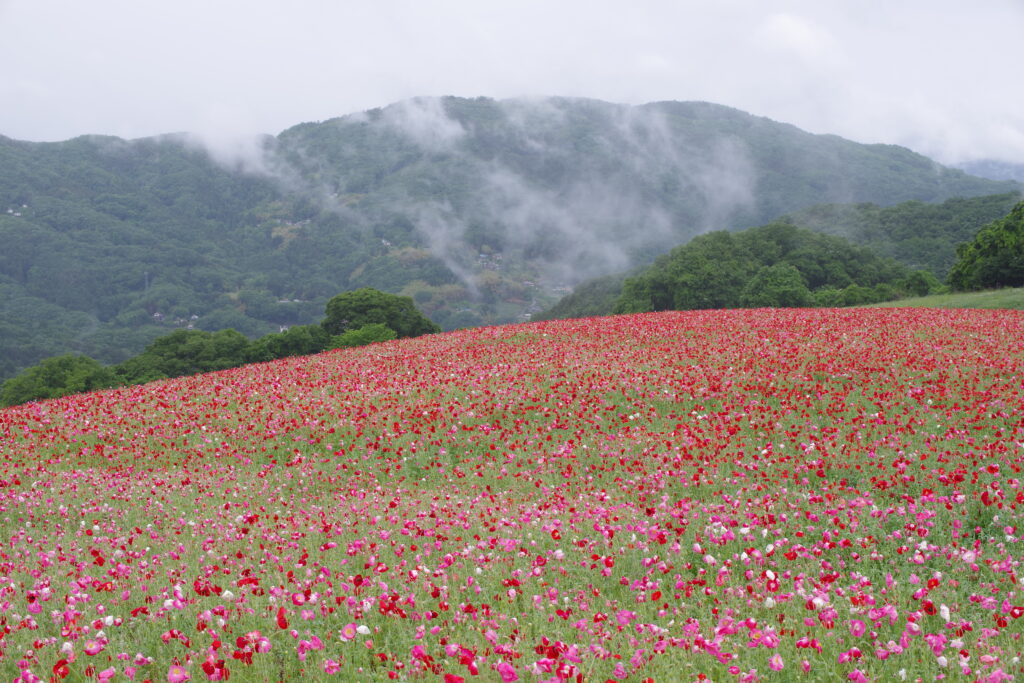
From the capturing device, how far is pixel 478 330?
93.9 ft

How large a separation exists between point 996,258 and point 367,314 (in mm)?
49934

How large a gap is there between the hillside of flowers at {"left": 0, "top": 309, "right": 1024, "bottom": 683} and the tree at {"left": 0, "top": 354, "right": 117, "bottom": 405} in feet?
120

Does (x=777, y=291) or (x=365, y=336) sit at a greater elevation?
(x=777, y=291)

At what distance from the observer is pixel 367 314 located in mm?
62281

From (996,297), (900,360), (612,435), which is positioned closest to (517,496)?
(612,435)

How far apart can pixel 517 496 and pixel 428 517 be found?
1921mm

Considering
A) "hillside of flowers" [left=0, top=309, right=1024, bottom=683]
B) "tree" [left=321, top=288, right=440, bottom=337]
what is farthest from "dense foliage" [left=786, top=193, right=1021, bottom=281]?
"hillside of flowers" [left=0, top=309, right=1024, bottom=683]

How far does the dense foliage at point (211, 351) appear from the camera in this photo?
52344 millimetres

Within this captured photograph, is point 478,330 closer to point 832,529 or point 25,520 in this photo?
point 25,520

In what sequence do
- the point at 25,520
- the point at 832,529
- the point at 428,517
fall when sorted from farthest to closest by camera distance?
the point at 25,520 → the point at 428,517 → the point at 832,529

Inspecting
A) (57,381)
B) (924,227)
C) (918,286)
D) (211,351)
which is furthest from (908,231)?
(57,381)

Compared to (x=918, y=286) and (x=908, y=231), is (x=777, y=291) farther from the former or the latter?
(x=908, y=231)

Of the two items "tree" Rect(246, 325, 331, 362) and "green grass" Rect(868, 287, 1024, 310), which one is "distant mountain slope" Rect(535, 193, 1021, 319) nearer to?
"tree" Rect(246, 325, 331, 362)

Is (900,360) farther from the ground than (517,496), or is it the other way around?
(900,360)
